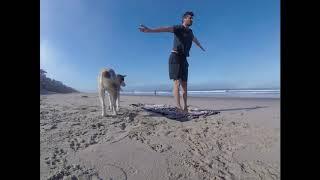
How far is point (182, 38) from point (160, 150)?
2.93 meters

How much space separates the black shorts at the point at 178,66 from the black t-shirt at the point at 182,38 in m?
0.13

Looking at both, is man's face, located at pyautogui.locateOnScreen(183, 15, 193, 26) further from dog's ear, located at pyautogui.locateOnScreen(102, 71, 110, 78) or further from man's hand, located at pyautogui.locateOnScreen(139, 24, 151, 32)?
dog's ear, located at pyautogui.locateOnScreen(102, 71, 110, 78)

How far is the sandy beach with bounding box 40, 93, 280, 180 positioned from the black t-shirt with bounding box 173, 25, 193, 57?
181cm

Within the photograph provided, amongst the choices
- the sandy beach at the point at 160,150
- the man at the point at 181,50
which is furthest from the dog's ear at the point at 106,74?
the sandy beach at the point at 160,150

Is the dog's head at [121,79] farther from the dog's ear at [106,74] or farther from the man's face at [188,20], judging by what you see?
the man's face at [188,20]

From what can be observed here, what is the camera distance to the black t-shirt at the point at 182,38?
505 centimetres

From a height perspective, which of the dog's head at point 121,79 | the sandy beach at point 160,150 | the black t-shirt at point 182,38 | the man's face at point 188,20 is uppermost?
the man's face at point 188,20

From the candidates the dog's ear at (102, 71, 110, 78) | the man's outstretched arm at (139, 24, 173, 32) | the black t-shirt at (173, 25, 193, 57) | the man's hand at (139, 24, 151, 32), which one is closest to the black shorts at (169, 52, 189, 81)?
the black t-shirt at (173, 25, 193, 57)
